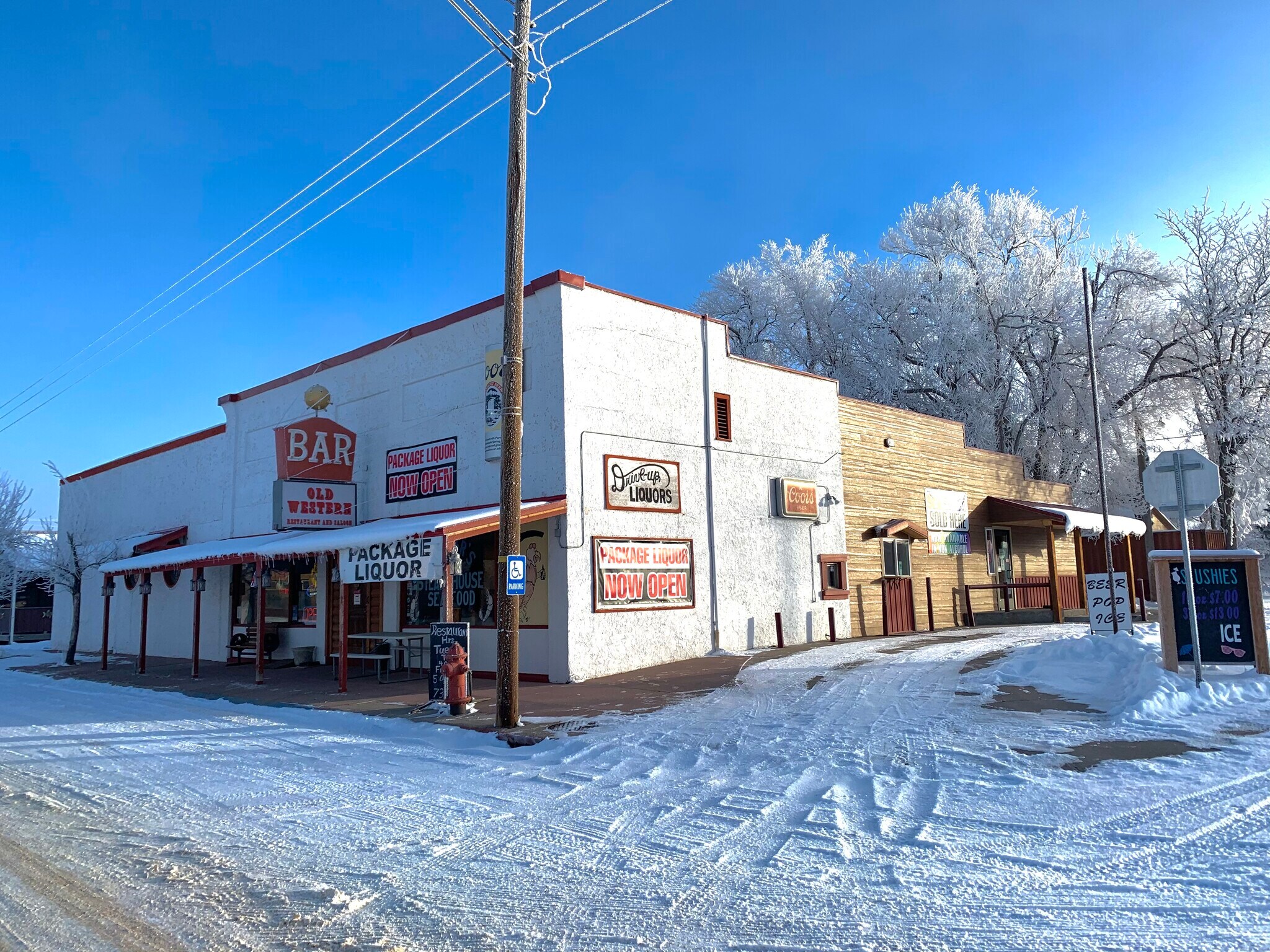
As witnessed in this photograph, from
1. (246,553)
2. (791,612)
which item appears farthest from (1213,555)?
(246,553)

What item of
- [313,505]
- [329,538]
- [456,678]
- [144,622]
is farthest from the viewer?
[144,622]

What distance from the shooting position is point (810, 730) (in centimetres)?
950

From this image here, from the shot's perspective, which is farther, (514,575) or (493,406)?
(493,406)

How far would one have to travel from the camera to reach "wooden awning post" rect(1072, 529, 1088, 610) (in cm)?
2531

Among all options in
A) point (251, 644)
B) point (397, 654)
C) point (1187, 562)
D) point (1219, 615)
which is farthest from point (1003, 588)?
point (251, 644)

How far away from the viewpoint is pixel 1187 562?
1015 cm

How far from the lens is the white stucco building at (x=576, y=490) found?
50.2 ft

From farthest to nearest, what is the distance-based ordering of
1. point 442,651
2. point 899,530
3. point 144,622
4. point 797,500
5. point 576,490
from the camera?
1. point 899,530
2. point 797,500
3. point 144,622
4. point 576,490
5. point 442,651

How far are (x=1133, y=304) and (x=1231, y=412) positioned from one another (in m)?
6.08

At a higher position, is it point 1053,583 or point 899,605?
point 1053,583

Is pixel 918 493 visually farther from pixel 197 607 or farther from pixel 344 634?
pixel 197 607

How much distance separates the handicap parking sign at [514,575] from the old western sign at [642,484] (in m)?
5.28

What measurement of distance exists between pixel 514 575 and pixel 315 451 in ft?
31.9

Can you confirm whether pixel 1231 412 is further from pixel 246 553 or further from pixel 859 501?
pixel 246 553
